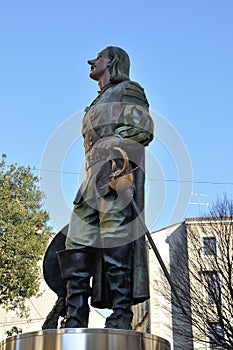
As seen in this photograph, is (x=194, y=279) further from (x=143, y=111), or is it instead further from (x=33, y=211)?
(x=143, y=111)

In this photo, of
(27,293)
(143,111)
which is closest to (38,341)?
(143,111)

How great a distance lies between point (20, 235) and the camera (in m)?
24.3

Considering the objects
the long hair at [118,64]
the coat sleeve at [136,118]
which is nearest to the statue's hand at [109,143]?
the coat sleeve at [136,118]

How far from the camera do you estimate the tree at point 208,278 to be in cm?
2327

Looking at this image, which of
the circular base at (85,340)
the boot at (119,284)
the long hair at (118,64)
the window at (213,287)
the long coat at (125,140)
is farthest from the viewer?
the window at (213,287)

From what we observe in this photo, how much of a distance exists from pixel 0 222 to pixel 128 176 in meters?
20.1

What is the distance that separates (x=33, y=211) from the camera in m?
25.4

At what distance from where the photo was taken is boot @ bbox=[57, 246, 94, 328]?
191 inches

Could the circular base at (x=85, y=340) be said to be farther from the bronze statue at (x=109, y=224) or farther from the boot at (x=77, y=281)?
the boot at (x=77, y=281)

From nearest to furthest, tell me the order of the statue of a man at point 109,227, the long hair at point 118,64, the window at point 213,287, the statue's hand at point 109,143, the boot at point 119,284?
the boot at point 119,284
the statue of a man at point 109,227
the statue's hand at point 109,143
the long hair at point 118,64
the window at point 213,287

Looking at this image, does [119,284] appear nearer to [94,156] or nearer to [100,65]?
[94,156]

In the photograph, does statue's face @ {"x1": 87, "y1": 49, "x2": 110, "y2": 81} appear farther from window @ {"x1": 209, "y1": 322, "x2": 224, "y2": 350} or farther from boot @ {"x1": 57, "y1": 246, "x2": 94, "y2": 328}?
window @ {"x1": 209, "y1": 322, "x2": 224, "y2": 350}

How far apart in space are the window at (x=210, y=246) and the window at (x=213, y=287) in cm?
115

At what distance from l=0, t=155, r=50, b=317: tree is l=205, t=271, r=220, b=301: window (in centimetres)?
752
